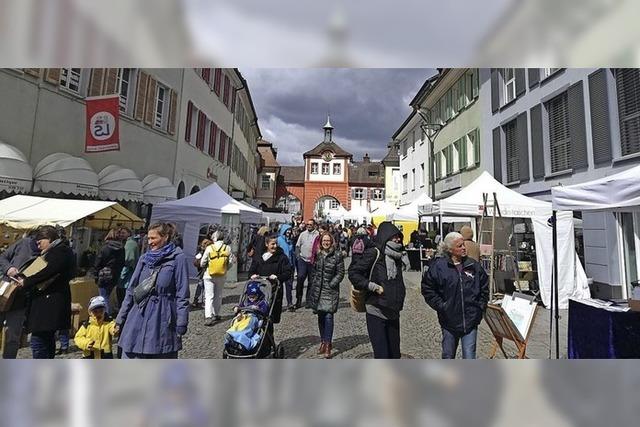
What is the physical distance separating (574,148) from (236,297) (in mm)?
7983

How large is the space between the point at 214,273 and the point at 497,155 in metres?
9.94

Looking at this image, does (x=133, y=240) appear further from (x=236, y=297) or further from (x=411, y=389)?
(x=411, y=389)

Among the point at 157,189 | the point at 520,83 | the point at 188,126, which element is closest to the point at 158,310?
the point at 157,189

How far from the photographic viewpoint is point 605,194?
3551 millimetres

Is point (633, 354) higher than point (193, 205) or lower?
lower

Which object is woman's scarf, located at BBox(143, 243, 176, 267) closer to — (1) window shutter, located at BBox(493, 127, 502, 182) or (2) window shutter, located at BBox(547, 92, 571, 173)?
(2) window shutter, located at BBox(547, 92, 571, 173)

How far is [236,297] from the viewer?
8469 millimetres

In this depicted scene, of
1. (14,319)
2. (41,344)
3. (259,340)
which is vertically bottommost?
(41,344)

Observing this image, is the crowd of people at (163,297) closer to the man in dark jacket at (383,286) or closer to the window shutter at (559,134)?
the man in dark jacket at (383,286)

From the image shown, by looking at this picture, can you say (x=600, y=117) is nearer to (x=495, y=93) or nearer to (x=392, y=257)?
(x=495, y=93)

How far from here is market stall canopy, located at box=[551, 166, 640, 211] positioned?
3.30m

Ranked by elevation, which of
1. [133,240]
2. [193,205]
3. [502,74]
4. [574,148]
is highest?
[502,74]

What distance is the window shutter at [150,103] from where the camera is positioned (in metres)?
6.10

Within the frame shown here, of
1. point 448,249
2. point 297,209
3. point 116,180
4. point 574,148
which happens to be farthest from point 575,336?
point 297,209
